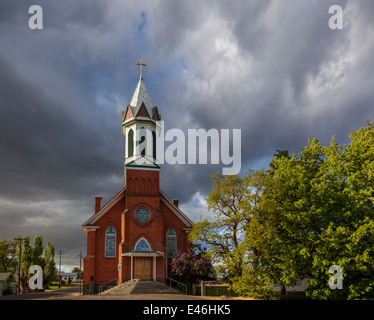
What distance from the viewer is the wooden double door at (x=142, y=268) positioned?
118 ft

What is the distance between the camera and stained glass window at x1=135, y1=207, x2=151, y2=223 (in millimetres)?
37375

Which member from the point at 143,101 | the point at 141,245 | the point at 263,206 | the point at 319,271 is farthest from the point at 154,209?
the point at 319,271

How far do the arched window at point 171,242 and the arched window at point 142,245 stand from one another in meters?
3.04

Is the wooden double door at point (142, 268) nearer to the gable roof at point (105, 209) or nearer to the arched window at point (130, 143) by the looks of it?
the gable roof at point (105, 209)

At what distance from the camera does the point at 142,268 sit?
36156mm

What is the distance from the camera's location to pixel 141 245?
3653 centimetres

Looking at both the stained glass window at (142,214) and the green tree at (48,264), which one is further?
the green tree at (48,264)

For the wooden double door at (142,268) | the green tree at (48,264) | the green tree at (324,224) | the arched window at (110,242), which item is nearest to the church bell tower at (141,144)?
the arched window at (110,242)

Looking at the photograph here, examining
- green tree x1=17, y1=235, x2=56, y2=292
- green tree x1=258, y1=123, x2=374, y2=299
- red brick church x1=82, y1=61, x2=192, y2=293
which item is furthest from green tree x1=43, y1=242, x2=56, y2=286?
green tree x1=258, y1=123, x2=374, y2=299

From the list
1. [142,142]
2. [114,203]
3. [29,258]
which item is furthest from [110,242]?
[29,258]

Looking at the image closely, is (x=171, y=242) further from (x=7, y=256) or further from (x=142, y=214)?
(x=7, y=256)

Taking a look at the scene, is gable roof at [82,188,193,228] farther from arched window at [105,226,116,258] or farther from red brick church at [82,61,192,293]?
arched window at [105,226,116,258]

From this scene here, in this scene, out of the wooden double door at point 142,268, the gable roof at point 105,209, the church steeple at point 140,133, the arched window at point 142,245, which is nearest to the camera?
the wooden double door at point 142,268

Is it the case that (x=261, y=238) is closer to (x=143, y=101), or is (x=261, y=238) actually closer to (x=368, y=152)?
(x=368, y=152)
